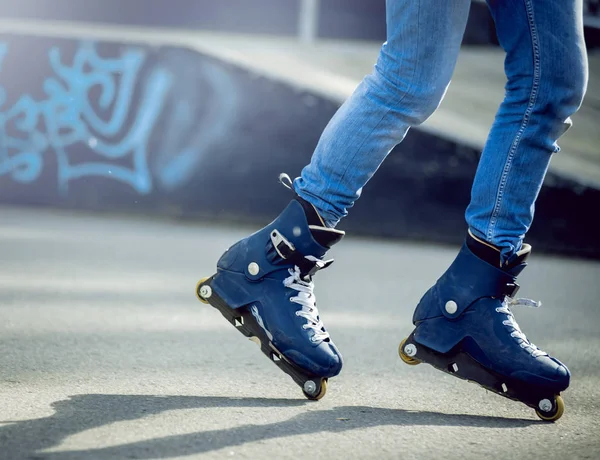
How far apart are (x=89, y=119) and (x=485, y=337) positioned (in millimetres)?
4589

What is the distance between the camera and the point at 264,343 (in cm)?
195

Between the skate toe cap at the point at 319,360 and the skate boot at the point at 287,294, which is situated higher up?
the skate boot at the point at 287,294

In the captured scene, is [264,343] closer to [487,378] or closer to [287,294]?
[287,294]

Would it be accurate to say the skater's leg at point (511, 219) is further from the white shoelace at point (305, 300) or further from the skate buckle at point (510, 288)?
the white shoelace at point (305, 300)

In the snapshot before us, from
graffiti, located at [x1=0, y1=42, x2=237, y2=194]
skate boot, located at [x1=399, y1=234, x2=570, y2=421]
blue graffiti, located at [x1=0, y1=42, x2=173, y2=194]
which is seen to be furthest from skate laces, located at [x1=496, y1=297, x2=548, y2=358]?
blue graffiti, located at [x1=0, y1=42, x2=173, y2=194]

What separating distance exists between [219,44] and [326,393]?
15.6ft

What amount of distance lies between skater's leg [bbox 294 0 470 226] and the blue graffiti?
421 centimetres

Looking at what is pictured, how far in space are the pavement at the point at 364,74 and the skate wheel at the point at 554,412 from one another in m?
3.80

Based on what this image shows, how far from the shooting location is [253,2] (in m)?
7.78

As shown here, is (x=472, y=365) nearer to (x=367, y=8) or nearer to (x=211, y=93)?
(x=211, y=93)

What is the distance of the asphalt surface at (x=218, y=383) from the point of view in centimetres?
161

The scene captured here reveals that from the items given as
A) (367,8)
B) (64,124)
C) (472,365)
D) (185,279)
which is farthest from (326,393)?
(367,8)

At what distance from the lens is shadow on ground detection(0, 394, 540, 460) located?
150 cm

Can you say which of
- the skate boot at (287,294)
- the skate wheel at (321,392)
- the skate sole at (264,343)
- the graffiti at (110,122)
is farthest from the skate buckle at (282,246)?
the graffiti at (110,122)
